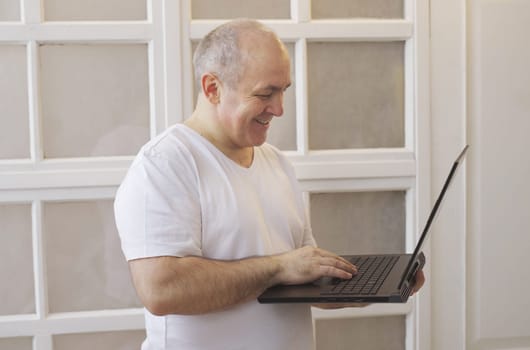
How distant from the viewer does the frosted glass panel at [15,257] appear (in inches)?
85.7

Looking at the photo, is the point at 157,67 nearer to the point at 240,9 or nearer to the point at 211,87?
the point at 240,9

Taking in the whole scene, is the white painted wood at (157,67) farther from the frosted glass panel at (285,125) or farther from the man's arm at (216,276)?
the man's arm at (216,276)

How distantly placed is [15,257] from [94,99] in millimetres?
475

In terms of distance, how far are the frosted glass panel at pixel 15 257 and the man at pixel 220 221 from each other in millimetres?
675

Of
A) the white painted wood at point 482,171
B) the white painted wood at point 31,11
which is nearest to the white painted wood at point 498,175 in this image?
the white painted wood at point 482,171

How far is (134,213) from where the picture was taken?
60.7 inches

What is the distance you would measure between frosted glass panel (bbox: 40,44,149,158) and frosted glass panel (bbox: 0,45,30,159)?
50 millimetres

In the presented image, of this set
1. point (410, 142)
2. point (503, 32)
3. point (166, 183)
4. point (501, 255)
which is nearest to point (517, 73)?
point (503, 32)

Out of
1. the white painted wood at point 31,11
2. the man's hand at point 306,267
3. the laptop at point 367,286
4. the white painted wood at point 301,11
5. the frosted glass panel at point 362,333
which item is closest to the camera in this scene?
the laptop at point 367,286

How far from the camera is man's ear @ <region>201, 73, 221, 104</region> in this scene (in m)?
1.67

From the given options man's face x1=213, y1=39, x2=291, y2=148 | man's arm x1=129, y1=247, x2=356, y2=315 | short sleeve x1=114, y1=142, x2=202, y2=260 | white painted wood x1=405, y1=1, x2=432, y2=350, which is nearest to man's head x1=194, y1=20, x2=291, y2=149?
man's face x1=213, y1=39, x2=291, y2=148

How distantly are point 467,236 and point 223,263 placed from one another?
102cm

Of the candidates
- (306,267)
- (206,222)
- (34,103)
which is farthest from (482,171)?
(34,103)

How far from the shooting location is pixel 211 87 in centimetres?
167
